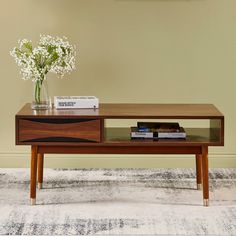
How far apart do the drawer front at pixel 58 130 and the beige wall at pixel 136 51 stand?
0.98m

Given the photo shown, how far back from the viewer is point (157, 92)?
514cm

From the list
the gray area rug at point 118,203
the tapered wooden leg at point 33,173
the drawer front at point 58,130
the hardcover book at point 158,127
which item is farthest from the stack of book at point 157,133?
the tapered wooden leg at point 33,173

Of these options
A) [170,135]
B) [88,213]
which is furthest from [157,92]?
[88,213]

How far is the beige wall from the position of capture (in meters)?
5.06

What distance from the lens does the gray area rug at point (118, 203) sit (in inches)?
147

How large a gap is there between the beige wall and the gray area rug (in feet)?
1.42

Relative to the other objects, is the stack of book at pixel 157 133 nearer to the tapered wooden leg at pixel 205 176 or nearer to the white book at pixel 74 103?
the tapered wooden leg at pixel 205 176

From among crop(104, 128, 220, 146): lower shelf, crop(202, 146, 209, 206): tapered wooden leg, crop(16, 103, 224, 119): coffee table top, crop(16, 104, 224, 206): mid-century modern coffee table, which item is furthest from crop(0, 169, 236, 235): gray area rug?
crop(16, 103, 224, 119): coffee table top

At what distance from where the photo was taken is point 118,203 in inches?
167

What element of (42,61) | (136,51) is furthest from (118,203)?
(136,51)

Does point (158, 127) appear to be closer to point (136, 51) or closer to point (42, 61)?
point (42, 61)

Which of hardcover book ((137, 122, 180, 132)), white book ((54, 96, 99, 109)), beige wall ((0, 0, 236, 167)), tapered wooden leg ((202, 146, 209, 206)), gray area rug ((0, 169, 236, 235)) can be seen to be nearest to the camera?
gray area rug ((0, 169, 236, 235))

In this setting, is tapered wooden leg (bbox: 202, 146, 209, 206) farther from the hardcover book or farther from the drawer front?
the drawer front

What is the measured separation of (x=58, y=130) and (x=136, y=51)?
3.89 ft
